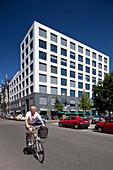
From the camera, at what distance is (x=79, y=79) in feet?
149

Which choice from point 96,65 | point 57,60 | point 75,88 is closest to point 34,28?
point 57,60

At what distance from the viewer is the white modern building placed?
36219 mm

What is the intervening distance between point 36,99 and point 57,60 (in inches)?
550

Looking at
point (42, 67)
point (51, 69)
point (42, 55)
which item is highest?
point (42, 55)

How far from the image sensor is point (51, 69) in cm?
3872

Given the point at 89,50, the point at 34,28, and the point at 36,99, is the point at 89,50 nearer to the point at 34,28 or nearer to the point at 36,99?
the point at 34,28

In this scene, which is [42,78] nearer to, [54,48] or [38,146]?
[54,48]

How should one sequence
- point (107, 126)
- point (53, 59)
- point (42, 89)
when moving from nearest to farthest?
point (107, 126), point (42, 89), point (53, 59)

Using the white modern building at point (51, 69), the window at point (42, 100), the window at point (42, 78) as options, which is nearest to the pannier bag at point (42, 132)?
the white modern building at point (51, 69)

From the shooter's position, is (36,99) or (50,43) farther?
(50,43)

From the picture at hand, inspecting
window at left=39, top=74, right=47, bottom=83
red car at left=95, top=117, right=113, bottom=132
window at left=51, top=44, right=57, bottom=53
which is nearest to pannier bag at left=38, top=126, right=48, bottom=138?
red car at left=95, top=117, right=113, bottom=132

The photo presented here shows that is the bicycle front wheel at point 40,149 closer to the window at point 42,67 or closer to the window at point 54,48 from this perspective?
the window at point 42,67

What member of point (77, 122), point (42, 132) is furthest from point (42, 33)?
point (42, 132)

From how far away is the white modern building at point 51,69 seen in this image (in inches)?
1426
